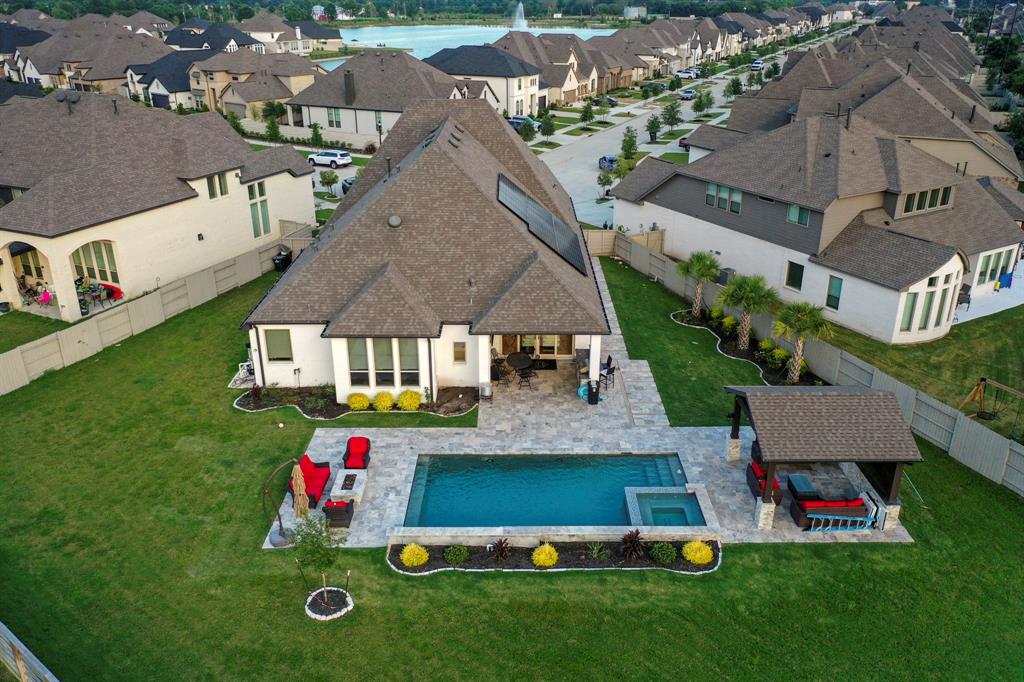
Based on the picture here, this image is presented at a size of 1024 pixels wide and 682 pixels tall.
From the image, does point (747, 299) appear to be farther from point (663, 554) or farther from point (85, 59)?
point (85, 59)

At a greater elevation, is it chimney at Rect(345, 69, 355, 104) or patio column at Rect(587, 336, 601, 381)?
chimney at Rect(345, 69, 355, 104)

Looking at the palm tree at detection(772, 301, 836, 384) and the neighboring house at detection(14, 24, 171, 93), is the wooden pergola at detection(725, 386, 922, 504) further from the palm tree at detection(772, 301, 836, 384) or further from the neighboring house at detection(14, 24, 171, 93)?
the neighboring house at detection(14, 24, 171, 93)

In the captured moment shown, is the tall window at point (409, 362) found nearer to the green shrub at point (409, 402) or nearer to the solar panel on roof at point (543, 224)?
the green shrub at point (409, 402)

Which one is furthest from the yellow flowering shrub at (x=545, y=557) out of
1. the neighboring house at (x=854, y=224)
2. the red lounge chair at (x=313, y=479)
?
the neighboring house at (x=854, y=224)

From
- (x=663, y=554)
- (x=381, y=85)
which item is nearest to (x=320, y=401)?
(x=663, y=554)

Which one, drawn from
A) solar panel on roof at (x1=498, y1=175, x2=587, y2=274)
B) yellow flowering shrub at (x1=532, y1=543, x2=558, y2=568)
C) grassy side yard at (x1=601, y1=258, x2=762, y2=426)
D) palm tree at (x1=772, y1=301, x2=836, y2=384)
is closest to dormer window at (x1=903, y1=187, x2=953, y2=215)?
grassy side yard at (x1=601, y1=258, x2=762, y2=426)

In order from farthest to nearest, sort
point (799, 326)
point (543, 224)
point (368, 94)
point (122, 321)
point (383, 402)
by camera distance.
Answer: point (368, 94)
point (122, 321)
point (543, 224)
point (799, 326)
point (383, 402)

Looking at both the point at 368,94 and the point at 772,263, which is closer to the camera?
the point at 772,263
